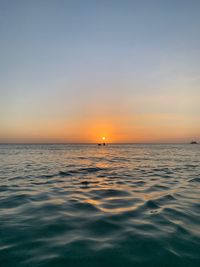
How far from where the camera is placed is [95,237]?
14.5 feet

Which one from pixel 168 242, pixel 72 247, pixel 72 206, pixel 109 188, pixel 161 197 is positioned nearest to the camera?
pixel 72 247

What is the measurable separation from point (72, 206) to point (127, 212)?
6.24 ft

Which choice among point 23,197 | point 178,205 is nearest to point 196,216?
point 178,205

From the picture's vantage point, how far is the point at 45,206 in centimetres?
687

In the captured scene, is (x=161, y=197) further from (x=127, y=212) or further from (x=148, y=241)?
(x=148, y=241)

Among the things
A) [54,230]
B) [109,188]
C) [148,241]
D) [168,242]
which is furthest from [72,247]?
[109,188]

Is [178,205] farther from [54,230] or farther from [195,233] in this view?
[54,230]

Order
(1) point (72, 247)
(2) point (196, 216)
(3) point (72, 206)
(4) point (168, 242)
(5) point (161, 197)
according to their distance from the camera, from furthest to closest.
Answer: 1. (5) point (161, 197)
2. (3) point (72, 206)
3. (2) point (196, 216)
4. (4) point (168, 242)
5. (1) point (72, 247)

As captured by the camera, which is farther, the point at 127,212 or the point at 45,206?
the point at 45,206

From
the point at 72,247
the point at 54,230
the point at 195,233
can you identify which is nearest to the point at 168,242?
the point at 195,233

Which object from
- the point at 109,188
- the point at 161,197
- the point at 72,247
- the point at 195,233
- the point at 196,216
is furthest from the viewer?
the point at 109,188

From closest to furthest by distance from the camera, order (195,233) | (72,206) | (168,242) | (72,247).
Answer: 1. (72,247)
2. (168,242)
3. (195,233)
4. (72,206)

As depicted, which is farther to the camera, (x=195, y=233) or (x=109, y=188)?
(x=109, y=188)

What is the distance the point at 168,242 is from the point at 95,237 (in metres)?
1.56
